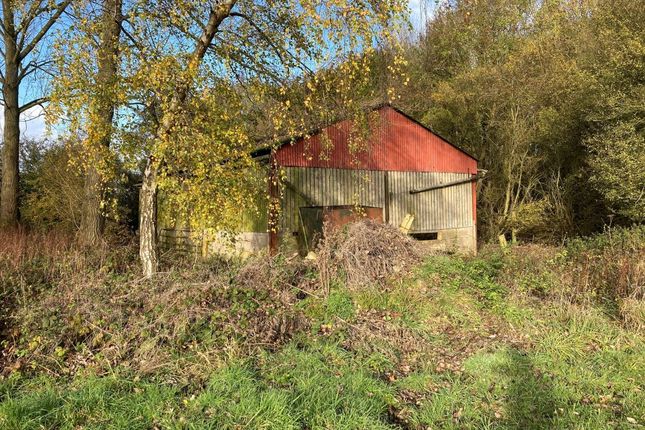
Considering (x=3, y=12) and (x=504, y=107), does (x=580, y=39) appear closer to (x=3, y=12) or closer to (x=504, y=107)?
(x=504, y=107)

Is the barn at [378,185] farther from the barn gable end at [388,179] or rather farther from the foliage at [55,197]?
the foliage at [55,197]

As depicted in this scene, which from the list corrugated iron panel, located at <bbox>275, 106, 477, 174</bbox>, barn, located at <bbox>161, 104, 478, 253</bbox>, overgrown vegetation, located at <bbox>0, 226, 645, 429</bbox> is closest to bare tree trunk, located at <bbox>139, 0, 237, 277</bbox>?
overgrown vegetation, located at <bbox>0, 226, 645, 429</bbox>

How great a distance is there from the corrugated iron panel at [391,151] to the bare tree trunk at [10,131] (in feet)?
25.1

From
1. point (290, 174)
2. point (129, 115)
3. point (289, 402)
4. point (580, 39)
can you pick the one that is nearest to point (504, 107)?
point (580, 39)

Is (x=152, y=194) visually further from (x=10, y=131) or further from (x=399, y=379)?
(x=10, y=131)

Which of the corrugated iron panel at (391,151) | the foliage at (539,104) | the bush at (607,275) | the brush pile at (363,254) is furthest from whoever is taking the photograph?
the foliage at (539,104)

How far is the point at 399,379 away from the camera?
5.01 metres

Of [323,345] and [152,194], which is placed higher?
[152,194]

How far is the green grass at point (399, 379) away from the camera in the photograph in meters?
3.89

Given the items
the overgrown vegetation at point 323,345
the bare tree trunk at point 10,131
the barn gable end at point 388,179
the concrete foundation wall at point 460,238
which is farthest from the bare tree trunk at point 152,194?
the concrete foundation wall at point 460,238

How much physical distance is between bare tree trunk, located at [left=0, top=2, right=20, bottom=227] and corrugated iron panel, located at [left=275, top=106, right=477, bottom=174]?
7.66m

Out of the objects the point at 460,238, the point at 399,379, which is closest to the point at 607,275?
the point at 399,379

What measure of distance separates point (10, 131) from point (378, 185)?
37.8 ft

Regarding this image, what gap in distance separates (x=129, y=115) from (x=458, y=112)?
20.7 metres
